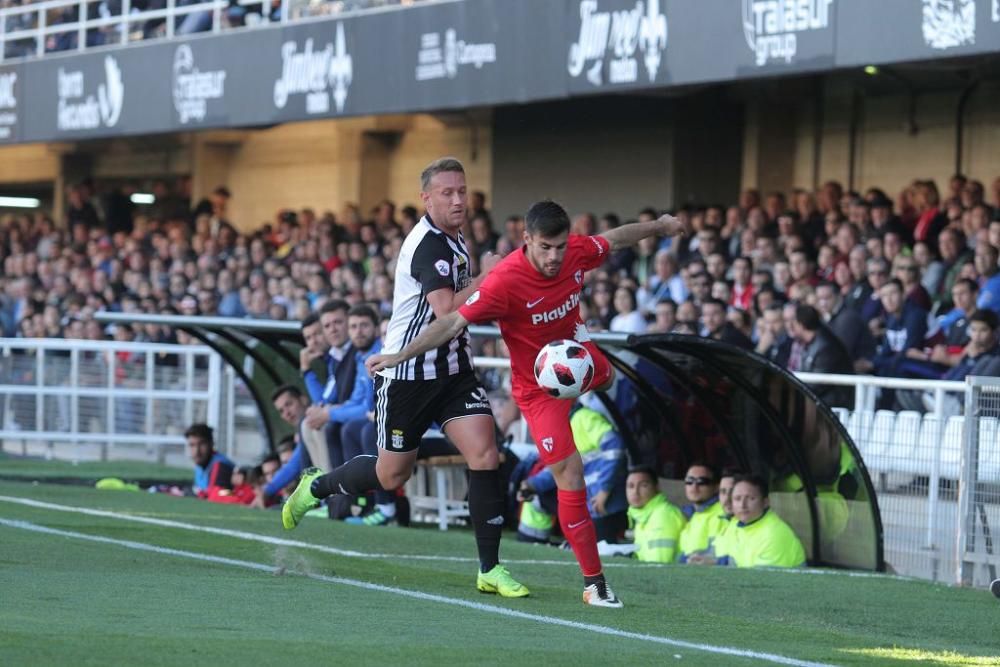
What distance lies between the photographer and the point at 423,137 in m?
25.9

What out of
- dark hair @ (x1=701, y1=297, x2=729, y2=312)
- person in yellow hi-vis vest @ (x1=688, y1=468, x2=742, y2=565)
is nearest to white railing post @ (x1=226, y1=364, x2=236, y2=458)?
dark hair @ (x1=701, y1=297, x2=729, y2=312)

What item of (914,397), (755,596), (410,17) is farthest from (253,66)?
(755,596)

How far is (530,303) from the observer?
775 centimetres

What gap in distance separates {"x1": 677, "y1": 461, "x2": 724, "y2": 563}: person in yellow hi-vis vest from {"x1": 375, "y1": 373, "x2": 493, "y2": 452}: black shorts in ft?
12.8

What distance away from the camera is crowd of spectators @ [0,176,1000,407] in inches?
531

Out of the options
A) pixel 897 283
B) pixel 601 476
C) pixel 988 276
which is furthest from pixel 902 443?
pixel 988 276

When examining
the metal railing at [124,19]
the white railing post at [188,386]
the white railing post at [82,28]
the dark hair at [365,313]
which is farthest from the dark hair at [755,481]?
the white railing post at [82,28]

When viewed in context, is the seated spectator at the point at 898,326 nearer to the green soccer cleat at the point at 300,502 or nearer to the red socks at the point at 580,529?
the green soccer cleat at the point at 300,502

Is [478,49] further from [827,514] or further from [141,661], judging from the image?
[141,661]

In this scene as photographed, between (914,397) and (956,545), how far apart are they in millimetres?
1439

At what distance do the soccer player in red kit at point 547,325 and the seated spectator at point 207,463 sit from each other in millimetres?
7903

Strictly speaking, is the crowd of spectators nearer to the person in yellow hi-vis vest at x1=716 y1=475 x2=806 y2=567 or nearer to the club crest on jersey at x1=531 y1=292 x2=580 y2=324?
the person in yellow hi-vis vest at x1=716 y1=475 x2=806 y2=567

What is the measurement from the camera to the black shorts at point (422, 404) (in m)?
8.11

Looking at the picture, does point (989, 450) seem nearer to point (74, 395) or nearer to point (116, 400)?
point (116, 400)
